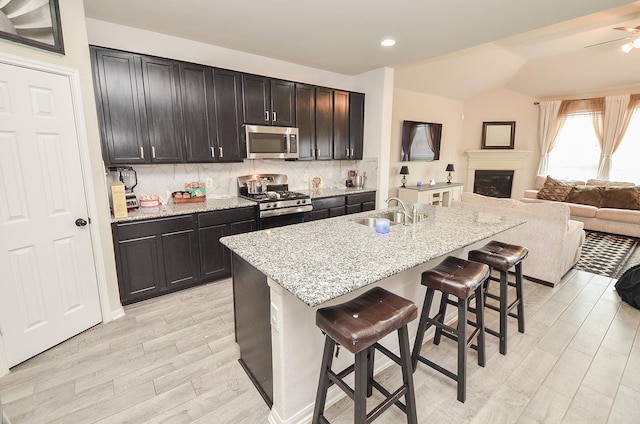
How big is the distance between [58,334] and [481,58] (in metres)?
6.85

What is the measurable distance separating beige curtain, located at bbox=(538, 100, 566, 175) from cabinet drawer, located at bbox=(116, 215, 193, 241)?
24.6ft

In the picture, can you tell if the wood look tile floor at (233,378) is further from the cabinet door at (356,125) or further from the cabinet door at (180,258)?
the cabinet door at (356,125)

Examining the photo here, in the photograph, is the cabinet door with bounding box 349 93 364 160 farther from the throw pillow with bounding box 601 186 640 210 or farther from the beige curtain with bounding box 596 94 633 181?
the beige curtain with bounding box 596 94 633 181

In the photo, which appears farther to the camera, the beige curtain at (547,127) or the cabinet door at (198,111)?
the beige curtain at (547,127)

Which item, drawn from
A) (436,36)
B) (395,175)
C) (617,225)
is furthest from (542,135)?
(436,36)

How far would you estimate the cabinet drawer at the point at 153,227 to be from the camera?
9.07ft

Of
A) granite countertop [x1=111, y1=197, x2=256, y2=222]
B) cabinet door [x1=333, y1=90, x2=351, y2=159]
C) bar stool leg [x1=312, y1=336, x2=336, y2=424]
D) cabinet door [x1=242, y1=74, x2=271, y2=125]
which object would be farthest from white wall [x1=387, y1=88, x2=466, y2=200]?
bar stool leg [x1=312, y1=336, x2=336, y2=424]

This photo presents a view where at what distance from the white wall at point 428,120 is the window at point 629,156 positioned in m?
2.80

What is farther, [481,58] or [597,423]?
[481,58]

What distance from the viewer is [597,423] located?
1673mm

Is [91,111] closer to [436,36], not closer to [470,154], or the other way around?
[436,36]

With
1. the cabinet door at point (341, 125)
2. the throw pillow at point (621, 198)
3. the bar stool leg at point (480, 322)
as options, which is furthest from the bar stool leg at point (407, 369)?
the throw pillow at point (621, 198)

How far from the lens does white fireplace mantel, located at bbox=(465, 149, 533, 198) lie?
698 centimetres

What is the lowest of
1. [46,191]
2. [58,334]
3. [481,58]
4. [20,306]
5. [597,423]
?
[597,423]
